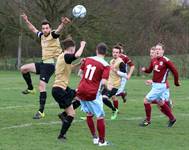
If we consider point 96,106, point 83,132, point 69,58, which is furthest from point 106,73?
point 83,132

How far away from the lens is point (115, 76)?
13.6m

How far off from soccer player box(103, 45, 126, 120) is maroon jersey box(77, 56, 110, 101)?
3.89 metres

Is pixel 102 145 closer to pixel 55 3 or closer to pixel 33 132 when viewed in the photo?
pixel 33 132

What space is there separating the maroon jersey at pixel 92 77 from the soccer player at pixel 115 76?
3.89 m

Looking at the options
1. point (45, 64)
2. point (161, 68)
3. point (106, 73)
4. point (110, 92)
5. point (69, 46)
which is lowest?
point (110, 92)

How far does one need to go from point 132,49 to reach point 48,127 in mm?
35364

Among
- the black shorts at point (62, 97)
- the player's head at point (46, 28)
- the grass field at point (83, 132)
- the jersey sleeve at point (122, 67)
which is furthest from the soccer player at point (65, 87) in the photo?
the jersey sleeve at point (122, 67)

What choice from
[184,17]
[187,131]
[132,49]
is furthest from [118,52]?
[184,17]

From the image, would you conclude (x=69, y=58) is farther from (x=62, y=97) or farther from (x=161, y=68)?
(x=161, y=68)

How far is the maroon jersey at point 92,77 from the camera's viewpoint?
8.92 metres

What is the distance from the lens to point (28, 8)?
4594 centimetres

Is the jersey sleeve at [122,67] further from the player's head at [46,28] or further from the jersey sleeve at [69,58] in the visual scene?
the jersey sleeve at [69,58]

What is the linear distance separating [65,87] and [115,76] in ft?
13.6

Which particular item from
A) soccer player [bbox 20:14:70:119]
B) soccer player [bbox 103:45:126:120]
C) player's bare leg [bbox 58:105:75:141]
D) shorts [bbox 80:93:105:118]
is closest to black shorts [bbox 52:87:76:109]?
player's bare leg [bbox 58:105:75:141]
